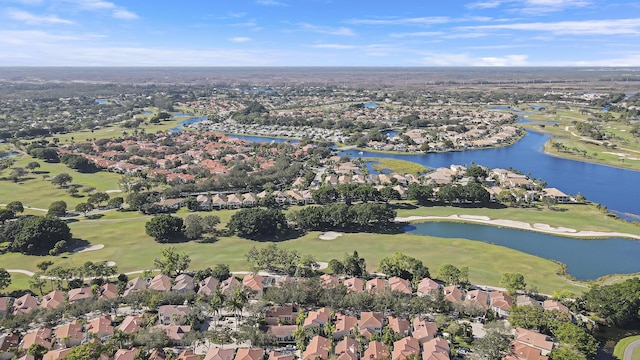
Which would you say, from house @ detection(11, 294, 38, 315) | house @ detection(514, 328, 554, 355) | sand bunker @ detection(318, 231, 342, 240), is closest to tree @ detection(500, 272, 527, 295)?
house @ detection(514, 328, 554, 355)

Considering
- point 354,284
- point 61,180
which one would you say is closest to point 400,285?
point 354,284

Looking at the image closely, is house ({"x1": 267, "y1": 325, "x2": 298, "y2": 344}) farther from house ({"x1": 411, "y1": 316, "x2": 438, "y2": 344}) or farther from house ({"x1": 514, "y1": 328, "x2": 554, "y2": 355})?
house ({"x1": 514, "y1": 328, "x2": 554, "y2": 355})

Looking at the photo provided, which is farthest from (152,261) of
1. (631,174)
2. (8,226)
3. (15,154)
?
(631,174)

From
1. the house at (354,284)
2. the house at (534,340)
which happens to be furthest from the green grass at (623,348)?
the house at (354,284)

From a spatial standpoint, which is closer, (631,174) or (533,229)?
(533,229)

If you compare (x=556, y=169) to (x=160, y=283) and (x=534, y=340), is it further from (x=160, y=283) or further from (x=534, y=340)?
(x=160, y=283)

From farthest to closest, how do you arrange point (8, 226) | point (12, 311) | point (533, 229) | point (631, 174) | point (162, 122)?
point (162, 122)
point (631, 174)
point (533, 229)
point (8, 226)
point (12, 311)

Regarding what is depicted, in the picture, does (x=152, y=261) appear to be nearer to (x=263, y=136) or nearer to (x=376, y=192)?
(x=376, y=192)
